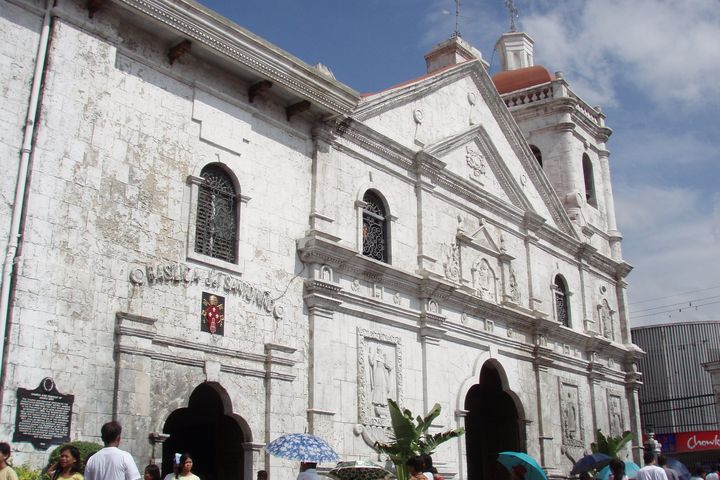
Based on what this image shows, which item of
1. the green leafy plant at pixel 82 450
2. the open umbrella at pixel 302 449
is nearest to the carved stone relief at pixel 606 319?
the open umbrella at pixel 302 449

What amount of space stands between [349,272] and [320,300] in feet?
3.86

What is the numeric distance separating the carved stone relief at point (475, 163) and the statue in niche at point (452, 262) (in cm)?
236

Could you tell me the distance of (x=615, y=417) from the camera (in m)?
25.0

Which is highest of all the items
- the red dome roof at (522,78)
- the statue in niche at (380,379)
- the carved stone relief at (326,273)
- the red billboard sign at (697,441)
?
the red dome roof at (522,78)

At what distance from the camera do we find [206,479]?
51.3 ft

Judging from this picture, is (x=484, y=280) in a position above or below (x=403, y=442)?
above

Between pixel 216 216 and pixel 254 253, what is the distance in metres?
0.97

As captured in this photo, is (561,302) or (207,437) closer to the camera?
(207,437)

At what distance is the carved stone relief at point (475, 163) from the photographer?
2084cm

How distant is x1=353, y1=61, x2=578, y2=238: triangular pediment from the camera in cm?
1873

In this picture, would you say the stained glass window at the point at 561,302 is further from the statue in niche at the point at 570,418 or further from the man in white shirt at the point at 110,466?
the man in white shirt at the point at 110,466

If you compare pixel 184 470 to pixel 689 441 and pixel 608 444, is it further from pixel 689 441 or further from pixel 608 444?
pixel 689 441

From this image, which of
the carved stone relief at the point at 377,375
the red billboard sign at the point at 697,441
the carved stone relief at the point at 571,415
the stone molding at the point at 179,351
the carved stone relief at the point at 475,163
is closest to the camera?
the stone molding at the point at 179,351

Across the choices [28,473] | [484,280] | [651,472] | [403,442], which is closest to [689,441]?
[484,280]
